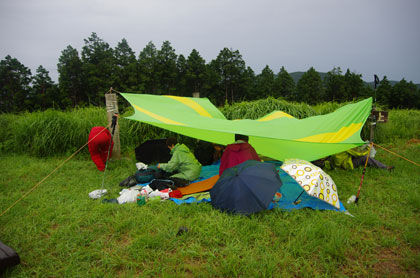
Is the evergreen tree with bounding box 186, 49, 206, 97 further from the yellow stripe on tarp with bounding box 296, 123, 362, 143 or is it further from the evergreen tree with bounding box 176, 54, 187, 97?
the yellow stripe on tarp with bounding box 296, 123, 362, 143

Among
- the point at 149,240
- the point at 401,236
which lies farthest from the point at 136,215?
the point at 401,236

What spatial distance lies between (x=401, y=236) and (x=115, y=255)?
2.53 meters

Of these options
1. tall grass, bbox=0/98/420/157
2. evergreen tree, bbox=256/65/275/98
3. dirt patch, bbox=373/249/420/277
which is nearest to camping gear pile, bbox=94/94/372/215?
dirt patch, bbox=373/249/420/277

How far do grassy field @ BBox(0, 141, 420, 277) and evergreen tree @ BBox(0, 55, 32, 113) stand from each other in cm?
2433

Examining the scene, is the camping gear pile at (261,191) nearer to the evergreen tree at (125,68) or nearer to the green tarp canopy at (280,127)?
the green tarp canopy at (280,127)

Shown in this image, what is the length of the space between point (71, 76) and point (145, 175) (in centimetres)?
2496

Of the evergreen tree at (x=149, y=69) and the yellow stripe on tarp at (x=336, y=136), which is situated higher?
the evergreen tree at (x=149, y=69)

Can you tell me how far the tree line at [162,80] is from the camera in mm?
22141

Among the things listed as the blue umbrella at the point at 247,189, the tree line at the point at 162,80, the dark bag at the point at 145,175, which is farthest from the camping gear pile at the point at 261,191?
the tree line at the point at 162,80

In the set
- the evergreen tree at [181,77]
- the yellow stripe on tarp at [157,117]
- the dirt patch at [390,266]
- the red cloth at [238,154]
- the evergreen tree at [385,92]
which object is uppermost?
the evergreen tree at [181,77]

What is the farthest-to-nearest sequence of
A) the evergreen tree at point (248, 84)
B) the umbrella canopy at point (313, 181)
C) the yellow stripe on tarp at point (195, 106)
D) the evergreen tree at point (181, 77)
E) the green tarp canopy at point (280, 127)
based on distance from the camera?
the evergreen tree at point (248, 84) < the evergreen tree at point (181, 77) < the yellow stripe on tarp at point (195, 106) < the green tarp canopy at point (280, 127) < the umbrella canopy at point (313, 181)

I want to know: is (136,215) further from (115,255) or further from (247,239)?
(247,239)

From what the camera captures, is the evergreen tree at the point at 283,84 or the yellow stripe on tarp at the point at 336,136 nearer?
the yellow stripe on tarp at the point at 336,136

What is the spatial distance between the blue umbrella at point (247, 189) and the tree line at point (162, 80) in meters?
21.0
